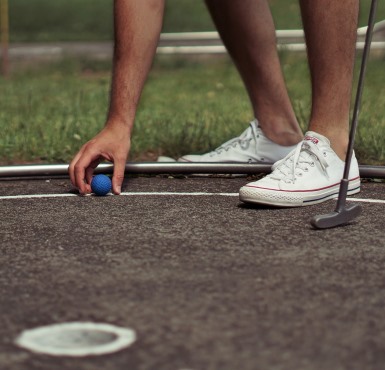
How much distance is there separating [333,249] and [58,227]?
0.84 meters

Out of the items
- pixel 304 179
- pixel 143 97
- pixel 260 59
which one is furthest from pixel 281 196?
pixel 143 97

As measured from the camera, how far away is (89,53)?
11.3m

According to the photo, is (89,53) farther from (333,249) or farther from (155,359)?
(155,359)

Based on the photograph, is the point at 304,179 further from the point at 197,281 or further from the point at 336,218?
the point at 197,281

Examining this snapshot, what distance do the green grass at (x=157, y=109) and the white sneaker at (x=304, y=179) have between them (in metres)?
0.97

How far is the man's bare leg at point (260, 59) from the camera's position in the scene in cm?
411

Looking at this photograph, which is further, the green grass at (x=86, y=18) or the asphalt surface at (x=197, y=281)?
the green grass at (x=86, y=18)

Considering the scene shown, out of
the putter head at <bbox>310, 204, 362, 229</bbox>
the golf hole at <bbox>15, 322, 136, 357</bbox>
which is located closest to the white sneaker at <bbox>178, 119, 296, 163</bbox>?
the putter head at <bbox>310, 204, 362, 229</bbox>

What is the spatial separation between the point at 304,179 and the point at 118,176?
647 millimetres

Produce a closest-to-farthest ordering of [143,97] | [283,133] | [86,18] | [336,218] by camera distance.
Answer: [336,218] < [283,133] < [143,97] < [86,18]

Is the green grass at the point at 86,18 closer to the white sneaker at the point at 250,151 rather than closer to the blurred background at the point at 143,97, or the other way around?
the blurred background at the point at 143,97

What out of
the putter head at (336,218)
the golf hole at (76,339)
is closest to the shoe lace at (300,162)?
the putter head at (336,218)

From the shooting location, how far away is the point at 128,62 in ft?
12.0

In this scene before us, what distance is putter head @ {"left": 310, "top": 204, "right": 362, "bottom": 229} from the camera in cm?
297
